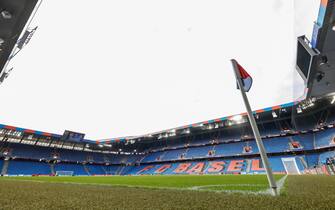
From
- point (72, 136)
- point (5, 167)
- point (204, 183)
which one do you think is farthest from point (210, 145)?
point (5, 167)

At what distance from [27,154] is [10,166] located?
3920 mm

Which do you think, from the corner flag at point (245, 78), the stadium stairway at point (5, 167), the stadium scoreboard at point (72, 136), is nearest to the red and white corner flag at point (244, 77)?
the corner flag at point (245, 78)

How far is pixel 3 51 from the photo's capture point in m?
9.14

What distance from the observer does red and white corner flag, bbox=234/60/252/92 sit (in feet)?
11.7

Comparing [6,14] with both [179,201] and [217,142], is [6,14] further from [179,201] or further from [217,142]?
[217,142]

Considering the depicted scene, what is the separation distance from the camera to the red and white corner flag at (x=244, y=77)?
3566 mm

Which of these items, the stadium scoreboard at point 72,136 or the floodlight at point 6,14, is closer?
the floodlight at point 6,14

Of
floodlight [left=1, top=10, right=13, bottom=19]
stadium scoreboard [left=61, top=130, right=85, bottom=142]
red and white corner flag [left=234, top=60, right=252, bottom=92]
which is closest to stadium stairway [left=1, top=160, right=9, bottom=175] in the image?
stadium scoreboard [left=61, top=130, right=85, bottom=142]

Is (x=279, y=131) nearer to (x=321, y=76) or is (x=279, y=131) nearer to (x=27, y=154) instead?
(x=321, y=76)

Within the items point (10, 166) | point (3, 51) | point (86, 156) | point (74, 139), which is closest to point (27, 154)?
point (10, 166)

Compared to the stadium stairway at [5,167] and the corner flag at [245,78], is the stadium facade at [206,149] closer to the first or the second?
the stadium stairway at [5,167]

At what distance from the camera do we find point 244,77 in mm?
3635

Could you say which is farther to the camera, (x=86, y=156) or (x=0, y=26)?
(x=86, y=156)

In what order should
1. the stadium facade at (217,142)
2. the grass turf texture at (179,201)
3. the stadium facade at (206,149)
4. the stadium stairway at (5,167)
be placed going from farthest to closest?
the stadium stairway at (5,167)
the stadium facade at (206,149)
the stadium facade at (217,142)
the grass turf texture at (179,201)
